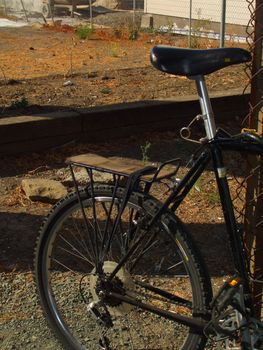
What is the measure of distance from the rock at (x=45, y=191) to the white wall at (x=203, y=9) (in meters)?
10.7

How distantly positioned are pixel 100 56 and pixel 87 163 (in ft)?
34.0

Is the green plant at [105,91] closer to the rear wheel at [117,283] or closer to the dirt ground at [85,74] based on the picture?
the dirt ground at [85,74]

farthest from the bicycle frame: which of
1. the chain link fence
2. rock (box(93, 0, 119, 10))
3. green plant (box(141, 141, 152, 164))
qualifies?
rock (box(93, 0, 119, 10))

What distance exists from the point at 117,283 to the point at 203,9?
602 inches

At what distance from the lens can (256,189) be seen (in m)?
3.56

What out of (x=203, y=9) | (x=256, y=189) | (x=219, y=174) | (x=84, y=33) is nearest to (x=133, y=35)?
(x=84, y=33)

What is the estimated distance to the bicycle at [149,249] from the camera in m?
3.19

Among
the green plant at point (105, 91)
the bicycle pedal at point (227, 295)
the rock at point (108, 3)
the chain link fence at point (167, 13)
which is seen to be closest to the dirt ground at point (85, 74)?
the green plant at point (105, 91)

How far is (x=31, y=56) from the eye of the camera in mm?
13719

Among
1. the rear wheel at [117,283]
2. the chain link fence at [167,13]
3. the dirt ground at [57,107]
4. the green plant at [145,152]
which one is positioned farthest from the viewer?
the chain link fence at [167,13]

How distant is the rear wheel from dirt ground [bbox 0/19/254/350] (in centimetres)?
26

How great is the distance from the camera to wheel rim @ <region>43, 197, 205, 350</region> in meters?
3.48

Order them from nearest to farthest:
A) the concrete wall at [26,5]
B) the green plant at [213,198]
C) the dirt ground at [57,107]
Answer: the dirt ground at [57,107] < the green plant at [213,198] < the concrete wall at [26,5]

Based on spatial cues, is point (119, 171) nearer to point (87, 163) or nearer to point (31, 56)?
point (87, 163)
